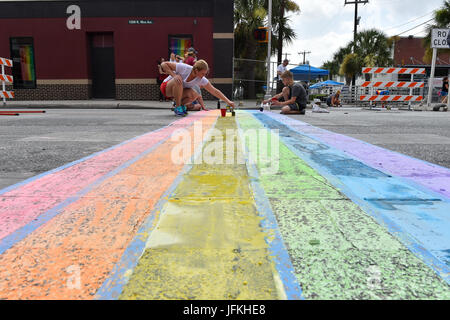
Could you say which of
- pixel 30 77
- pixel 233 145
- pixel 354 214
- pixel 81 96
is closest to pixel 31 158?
pixel 233 145

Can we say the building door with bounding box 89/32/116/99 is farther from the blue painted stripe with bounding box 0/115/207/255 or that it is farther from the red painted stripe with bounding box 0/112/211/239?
the blue painted stripe with bounding box 0/115/207/255

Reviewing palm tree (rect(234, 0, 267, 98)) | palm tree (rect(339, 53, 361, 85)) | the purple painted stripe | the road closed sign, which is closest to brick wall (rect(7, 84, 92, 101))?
palm tree (rect(234, 0, 267, 98))

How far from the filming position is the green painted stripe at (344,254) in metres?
1.15

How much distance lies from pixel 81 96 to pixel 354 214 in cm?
1844

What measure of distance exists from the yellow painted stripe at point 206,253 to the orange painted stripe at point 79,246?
13cm

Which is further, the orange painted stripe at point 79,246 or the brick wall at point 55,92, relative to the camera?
the brick wall at point 55,92

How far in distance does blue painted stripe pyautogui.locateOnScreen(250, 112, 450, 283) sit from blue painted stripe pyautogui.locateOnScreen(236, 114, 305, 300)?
1.66ft

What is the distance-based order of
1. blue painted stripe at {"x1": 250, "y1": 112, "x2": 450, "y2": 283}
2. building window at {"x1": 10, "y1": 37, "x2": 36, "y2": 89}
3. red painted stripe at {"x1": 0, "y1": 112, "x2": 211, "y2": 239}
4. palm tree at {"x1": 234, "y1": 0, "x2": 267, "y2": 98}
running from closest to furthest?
blue painted stripe at {"x1": 250, "y1": 112, "x2": 450, "y2": 283}
red painted stripe at {"x1": 0, "y1": 112, "x2": 211, "y2": 239}
building window at {"x1": 10, "y1": 37, "x2": 36, "y2": 89}
palm tree at {"x1": 234, "y1": 0, "x2": 267, "y2": 98}

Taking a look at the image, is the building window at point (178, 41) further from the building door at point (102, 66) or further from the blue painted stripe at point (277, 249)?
the blue painted stripe at point (277, 249)

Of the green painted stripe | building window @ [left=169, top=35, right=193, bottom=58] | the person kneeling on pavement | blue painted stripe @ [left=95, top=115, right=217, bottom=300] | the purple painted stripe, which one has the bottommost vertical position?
blue painted stripe @ [left=95, top=115, right=217, bottom=300]

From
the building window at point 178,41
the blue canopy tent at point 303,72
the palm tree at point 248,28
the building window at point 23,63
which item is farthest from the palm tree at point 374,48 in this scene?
the building window at point 23,63

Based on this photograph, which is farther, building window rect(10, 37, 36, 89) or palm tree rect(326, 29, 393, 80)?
palm tree rect(326, 29, 393, 80)

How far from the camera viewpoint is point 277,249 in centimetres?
142

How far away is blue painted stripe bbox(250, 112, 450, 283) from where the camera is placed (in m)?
1.43
